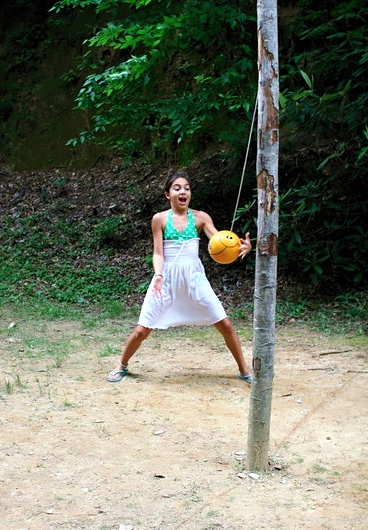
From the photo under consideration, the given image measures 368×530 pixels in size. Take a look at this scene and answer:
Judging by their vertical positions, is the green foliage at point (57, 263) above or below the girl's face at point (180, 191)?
below

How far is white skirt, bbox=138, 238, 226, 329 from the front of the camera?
595cm

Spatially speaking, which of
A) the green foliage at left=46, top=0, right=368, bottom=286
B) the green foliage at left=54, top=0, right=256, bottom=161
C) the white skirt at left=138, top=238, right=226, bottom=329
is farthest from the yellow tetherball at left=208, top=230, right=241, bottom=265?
the green foliage at left=54, top=0, right=256, bottom=161

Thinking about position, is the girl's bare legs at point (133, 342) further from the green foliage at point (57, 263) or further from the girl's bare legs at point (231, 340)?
the green foliage at point (57, 263)

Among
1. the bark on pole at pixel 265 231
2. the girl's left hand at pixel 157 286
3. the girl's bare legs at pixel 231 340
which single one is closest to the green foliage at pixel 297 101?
the girl's bare legs at pixel 231 340

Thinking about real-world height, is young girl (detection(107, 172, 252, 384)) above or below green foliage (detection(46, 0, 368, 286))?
below

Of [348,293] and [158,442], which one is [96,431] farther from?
[348,293]

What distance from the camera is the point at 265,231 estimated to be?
4004mm

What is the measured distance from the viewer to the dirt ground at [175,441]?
141 inches

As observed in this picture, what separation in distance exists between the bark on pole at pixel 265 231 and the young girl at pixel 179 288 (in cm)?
185

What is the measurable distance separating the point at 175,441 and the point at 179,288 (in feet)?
5.43

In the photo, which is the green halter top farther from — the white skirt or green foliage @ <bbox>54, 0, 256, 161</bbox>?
green foliage @ <bbox>54, 0, 256, 161</bbox>

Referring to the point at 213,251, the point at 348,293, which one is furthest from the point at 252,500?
the point at 348,293

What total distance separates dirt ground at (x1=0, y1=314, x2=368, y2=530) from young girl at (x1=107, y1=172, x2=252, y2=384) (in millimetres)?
377

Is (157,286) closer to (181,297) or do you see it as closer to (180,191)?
(181,297)
